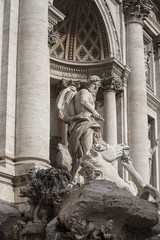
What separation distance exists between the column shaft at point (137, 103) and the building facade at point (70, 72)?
1.5 inches

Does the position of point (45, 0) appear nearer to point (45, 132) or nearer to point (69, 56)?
point (45, 132)

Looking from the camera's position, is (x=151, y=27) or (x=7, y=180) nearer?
(x=7, y=180)

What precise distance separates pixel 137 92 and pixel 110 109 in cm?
157

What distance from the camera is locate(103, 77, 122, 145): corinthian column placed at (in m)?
17.8

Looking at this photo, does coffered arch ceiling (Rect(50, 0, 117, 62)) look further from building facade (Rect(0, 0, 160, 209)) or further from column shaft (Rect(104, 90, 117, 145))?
column shaft (Rect(104, 90, 117, 145))

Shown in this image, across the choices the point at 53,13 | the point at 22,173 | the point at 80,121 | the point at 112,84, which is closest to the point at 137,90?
the point at 112,84

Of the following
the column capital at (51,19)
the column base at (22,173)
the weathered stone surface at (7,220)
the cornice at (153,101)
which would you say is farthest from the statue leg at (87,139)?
the cornice at (153,101)

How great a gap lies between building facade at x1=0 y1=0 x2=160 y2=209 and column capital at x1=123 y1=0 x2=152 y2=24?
0.13ft

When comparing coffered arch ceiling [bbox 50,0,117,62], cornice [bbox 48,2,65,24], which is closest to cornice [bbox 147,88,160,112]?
coffered arch ceiling [bbox 50,0,117,62]

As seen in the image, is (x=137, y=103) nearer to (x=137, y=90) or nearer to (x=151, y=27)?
(x=137, y=90)

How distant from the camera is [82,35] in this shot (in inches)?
757

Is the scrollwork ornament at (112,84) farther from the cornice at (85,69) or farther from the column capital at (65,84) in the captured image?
the column capital at (65,84)

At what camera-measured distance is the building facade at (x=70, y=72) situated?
12195mm

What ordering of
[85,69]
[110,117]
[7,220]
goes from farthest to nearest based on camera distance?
[85,69] < [110,117] < [7,220]
